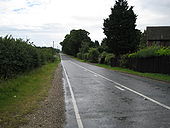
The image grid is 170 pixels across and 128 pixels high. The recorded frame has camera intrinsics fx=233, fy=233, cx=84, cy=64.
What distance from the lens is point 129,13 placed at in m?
38.6

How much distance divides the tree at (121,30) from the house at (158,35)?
20.9m

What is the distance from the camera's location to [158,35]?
5934 cm

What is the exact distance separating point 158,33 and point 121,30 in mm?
25220

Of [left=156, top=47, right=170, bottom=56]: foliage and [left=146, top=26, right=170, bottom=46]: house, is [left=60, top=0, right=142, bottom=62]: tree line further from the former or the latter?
[left=146, top=26, right=170, bottom=46]: house

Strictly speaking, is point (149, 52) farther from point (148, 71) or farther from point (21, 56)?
point (21, 56)

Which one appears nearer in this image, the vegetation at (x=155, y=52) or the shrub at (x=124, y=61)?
the vegetation at (x=155, y=52)

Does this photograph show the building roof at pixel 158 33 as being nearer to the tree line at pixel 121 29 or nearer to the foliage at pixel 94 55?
the foliage at pixel 94 55

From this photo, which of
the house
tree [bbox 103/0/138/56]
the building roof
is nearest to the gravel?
tree [bbox 103/0/138/56]

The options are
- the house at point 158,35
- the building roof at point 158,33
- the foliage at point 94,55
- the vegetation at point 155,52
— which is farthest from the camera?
the foliage at point 94,55

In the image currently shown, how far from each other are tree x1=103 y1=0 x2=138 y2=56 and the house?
20.9 m

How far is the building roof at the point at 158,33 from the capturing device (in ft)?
192

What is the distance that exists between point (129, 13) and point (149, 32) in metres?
24.0

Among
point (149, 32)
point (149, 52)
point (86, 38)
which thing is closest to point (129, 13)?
point (149, 52)

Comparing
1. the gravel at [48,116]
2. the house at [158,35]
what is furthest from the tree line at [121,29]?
the gravel at [48,116]
